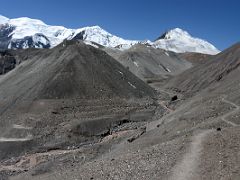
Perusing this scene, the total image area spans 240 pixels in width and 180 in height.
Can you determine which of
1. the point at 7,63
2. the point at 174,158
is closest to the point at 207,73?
the point at 7,63

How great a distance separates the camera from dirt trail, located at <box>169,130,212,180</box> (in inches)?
1125

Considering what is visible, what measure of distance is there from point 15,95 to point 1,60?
67.8 meters

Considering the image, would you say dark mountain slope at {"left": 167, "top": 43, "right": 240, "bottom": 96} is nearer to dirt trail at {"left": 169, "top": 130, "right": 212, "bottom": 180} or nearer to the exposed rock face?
the exposed rock face

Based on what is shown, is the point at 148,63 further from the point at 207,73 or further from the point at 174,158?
the point at 174,158

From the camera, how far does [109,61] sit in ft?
294

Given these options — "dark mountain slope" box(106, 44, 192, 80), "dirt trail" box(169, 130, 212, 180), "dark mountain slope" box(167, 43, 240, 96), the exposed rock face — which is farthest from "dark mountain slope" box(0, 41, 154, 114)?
"dark mountain slope" box(106, 44, 192, 80)

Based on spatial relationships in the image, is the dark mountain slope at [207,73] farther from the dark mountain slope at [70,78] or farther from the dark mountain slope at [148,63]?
the dark mountain slope at [148,63]

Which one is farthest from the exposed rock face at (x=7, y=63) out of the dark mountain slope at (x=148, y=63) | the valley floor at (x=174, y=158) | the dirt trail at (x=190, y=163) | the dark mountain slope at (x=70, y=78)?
the dirt trail at (x=190, y=163)

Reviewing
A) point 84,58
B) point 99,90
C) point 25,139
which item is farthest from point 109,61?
point 25,139

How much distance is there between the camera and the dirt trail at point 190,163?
93.7 ft

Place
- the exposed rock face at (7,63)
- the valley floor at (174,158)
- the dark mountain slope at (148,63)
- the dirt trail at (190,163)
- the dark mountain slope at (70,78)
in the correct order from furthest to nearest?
the dark mountain slope at (148,63), the exposed rock face at (7,63), the dark mountain slope at (70,78), the valley floor at (174,158), the dirt trail at (190,163)

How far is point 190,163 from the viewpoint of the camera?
30.4 m

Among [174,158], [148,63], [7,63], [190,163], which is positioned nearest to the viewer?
[190,163]

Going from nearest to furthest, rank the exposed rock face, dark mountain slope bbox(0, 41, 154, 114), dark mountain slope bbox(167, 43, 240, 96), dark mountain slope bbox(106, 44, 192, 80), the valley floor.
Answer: the valley floor → dark mountain slope bbox(0, 41, 154, 114) → dark mountain slope bbox(167, 43, 240, 96) → the exposed rock face → dark mountain slope bbox(106, 44, 192, 80)
